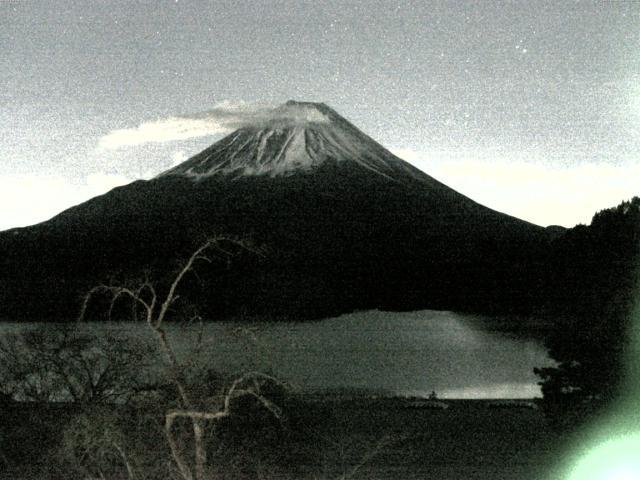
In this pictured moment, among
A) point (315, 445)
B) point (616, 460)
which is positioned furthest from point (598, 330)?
point (315, 445)

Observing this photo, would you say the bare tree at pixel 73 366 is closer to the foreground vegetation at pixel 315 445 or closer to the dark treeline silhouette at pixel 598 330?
Result: the foreground vegetation at pixel 315 445

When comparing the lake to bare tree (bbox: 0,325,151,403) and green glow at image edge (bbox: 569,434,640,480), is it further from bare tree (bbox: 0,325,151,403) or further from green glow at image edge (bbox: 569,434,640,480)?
green glow at image edge (bbox: 569,434,640,480)

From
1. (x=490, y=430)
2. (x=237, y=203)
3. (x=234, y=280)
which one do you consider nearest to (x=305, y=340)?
(x=490, y=430)

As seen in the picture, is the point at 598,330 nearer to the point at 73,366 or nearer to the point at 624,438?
the point at 624,438

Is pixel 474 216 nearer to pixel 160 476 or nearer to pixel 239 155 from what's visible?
pixel 239 155

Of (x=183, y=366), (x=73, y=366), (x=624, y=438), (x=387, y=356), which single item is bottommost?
(x=387, y=356)

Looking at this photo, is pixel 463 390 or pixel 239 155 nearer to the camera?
pixel 463 390
